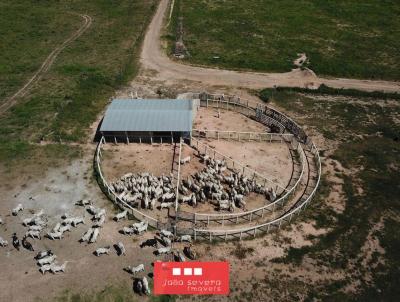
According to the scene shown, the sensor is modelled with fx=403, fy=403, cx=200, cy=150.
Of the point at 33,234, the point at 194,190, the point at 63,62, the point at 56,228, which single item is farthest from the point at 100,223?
the point at 63,62

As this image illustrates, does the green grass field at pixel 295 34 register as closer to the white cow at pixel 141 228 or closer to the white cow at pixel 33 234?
the white cow at pixel 141 228

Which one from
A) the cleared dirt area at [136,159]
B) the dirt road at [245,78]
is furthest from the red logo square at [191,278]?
the dirt road at [245,78]

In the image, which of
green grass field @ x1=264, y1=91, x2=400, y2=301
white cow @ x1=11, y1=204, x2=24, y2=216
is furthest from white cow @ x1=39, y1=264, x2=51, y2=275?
green grass field @ x1=264, y1=91, x2=400, y2=301

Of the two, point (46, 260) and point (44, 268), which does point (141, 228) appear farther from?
point (44, 268)

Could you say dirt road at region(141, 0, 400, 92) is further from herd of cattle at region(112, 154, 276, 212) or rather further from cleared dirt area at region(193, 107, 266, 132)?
herd of cattle at region(112, 154, 276, 212)

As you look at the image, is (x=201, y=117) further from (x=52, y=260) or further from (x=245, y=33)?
(x=245, y=33)
